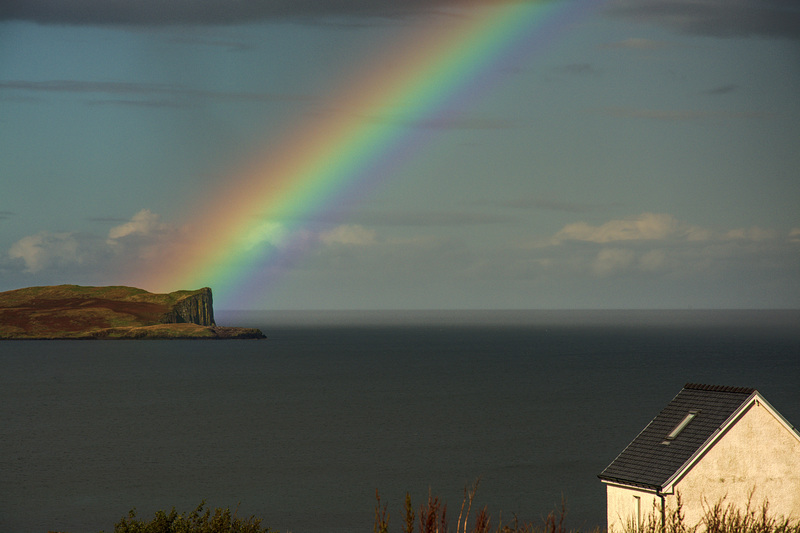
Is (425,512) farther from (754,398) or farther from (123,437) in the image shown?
(123,437)

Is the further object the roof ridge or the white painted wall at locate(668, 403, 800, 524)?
the roof ridge

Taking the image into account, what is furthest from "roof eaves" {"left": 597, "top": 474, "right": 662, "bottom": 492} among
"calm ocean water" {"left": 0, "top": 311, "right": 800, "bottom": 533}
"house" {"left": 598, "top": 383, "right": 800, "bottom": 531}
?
"calm ocean water" {"left": 0, "top": 311, "right": 800, "bottom": 533}

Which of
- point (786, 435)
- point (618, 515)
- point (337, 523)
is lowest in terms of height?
point (337, 523)

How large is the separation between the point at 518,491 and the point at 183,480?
2865 cm

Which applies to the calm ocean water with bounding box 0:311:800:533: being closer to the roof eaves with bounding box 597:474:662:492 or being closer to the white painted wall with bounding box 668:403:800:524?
the roof eaves with bounding box 597:474:662:492

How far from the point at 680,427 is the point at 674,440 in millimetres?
778

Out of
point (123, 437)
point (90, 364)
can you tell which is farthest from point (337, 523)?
point (90, 364)

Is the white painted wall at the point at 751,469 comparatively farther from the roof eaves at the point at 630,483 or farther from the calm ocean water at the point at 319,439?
the calm ocean water at the point at 319,439

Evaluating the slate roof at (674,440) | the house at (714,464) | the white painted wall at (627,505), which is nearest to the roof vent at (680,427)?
the house at (714,464)

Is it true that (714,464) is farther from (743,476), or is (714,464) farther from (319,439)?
(319,439)

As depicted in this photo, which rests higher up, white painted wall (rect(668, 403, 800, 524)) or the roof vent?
the roof vent

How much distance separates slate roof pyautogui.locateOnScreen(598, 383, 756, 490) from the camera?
3128 centimetres

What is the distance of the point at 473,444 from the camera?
286 ft

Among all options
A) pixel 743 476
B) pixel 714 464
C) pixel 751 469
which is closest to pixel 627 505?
pixel 714 464
